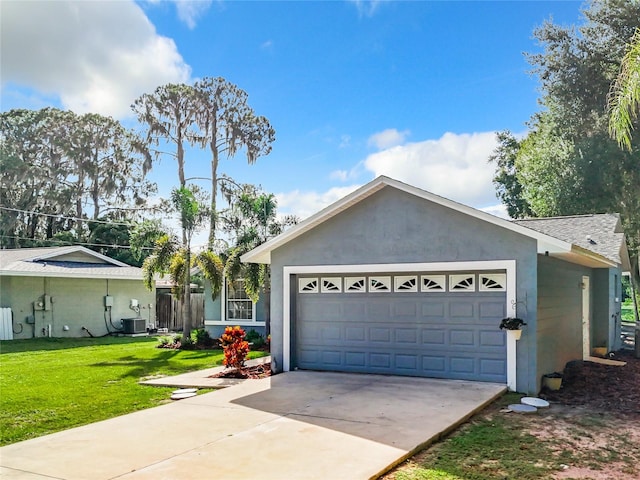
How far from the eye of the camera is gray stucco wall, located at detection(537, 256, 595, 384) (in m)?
9.88

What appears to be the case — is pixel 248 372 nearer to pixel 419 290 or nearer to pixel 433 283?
pixel 419 290

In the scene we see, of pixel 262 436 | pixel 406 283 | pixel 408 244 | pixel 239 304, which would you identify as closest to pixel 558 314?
pixel 406 283

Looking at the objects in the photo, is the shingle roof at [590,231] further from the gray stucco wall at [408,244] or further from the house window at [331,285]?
the house window at [331,285]

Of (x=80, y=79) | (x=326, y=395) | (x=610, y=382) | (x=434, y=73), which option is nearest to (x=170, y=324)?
(x=80, y=79)

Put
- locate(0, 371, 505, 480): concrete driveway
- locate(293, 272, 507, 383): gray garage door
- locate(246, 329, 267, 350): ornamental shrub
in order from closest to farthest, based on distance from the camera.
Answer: locate(0, 371, 505, 480): concrete driveway, locate(293, 272, 507, 383): gray garage door, locate(246, 329, 267, 350): ornamental shrub

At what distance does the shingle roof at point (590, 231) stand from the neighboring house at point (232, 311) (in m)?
8.83

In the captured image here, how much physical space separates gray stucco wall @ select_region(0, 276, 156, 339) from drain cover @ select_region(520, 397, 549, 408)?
17081 mm

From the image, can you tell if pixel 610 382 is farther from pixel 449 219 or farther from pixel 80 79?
pixel 80 79

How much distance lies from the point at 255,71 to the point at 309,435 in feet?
45.8

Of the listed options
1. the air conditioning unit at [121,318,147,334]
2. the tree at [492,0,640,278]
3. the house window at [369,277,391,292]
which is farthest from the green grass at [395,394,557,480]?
the tree at [492,0,640,278]

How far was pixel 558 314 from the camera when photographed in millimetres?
11102

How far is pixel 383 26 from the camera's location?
14.7 meters

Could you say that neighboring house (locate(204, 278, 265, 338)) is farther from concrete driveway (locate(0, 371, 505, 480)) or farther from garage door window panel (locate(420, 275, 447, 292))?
concrete driveway (locate(0, 371, 505, 480))

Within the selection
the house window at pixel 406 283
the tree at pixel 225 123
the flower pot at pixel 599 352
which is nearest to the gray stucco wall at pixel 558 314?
the flower pot at pixel 599 352
